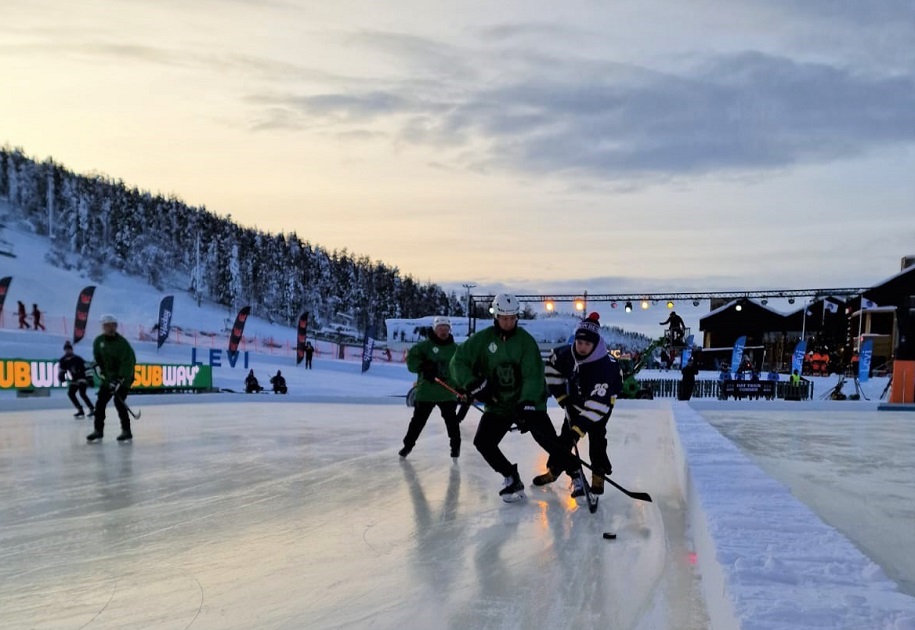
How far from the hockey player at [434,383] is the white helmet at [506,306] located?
7.16 ft

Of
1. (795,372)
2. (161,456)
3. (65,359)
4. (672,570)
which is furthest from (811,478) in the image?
(795,372)

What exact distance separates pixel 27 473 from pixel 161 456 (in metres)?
1.46

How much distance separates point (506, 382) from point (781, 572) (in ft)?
10.2

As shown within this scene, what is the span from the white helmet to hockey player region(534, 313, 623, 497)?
22.7 inches

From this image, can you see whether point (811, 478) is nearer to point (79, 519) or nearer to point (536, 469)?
point (536, 469)

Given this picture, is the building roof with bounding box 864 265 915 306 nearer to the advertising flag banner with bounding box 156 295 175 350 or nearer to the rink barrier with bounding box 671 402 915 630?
the advertising flag banner with bounding box 156 295 175 350

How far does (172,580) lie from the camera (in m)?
3.35

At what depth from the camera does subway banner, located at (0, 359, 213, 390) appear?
51.3ft

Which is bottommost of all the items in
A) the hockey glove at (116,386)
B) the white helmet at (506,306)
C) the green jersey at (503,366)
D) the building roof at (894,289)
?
the hockey glove at (116,386)

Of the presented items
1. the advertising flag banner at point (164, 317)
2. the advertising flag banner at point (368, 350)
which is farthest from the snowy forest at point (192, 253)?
the advertising flag banner at point (368, 350)

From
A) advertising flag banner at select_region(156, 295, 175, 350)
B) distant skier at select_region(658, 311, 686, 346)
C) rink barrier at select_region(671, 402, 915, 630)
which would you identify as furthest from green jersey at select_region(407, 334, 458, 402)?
advertising flag banner at select_region(156, 295, 175, 350)

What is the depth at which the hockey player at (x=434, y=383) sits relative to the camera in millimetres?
7527

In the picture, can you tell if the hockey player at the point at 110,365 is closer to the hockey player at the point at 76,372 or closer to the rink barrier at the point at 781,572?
the hockey player at the point at 76,372

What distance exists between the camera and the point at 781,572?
2268 millimetres
